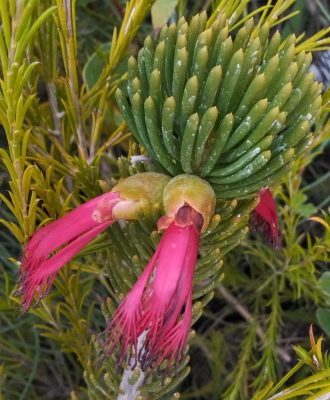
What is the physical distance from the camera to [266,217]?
53cm

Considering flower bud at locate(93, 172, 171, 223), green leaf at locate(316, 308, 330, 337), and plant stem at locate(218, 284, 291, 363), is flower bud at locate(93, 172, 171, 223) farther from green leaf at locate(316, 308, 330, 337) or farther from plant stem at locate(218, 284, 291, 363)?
plant stem at locate(218, 284, 291, 363)

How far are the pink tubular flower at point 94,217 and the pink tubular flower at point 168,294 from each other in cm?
3

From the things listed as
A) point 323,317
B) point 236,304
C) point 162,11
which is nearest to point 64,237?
point 162,11

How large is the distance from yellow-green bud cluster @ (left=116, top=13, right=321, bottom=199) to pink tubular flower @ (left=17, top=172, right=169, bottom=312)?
0.03 m

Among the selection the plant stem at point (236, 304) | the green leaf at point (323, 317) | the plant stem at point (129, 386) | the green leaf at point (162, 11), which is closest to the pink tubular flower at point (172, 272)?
the plant stem at point (129, 386)

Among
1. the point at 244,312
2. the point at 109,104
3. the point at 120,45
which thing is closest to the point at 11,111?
the point at 120,45

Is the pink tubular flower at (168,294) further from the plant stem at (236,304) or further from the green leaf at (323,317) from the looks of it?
the plant stem at (236,304)

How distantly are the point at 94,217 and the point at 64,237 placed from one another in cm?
3

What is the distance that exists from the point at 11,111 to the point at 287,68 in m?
0.22

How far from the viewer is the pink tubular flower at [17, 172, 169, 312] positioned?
0.43 m

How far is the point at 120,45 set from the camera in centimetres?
57

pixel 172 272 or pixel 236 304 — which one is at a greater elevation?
pixel 172 272

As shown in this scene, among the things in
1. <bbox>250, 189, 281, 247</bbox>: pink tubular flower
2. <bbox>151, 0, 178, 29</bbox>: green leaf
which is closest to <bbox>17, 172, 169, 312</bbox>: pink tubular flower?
<bbox>250, 189, 281, 247</bbox>: pink tubular flower

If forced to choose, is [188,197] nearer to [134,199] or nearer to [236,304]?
[134,199]
